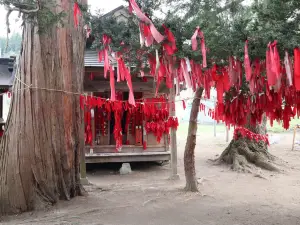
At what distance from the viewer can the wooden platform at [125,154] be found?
1026cm

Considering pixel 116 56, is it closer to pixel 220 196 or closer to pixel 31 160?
pixel 31 160

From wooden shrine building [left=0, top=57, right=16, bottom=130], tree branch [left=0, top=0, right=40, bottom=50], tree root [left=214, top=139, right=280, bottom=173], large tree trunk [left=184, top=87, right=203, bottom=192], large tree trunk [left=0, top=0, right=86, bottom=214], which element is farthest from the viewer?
tree root [left=214, top=139, right=280, bottom=173]

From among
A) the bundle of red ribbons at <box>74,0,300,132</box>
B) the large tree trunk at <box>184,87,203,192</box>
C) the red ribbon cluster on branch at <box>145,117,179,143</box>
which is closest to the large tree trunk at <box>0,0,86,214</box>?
the bundle of red ribbons at <box>74,0,300,132</box>

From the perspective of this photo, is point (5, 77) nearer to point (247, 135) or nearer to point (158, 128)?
point (158, 128)

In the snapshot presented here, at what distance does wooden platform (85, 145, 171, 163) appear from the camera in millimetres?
10256

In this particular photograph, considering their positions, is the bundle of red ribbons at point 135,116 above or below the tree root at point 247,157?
above

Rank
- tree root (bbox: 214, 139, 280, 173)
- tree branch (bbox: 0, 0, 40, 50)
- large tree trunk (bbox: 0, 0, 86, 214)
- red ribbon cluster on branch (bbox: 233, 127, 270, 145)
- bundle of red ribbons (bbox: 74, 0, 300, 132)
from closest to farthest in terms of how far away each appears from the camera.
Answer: bundle of red ribbons (bbox: 74, 0, 300, 132) → tree branch (bbox: 0, 0, 40, 50) → large tree trunk (bbox: 0, 0, 86, 214) → tree root (bbox: 214, 139, 280, 173) → red ribbon cluster on branch (bbox: 233, 127, 270, 145)

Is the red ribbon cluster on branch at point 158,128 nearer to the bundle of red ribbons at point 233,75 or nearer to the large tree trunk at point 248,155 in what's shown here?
the large tree trunk at point 248,155

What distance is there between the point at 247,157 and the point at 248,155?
0.09m

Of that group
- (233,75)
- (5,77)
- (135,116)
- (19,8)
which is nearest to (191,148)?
(233,75)

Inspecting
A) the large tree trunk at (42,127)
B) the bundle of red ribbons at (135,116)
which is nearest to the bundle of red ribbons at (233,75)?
the large tree trunk at (42,127)

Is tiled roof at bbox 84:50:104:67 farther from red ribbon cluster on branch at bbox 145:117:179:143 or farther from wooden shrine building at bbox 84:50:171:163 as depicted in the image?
red ribbon cluster on branch at bbox 145:117:179:143

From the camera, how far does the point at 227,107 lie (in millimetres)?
5711

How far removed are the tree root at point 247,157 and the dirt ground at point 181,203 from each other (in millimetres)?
693
